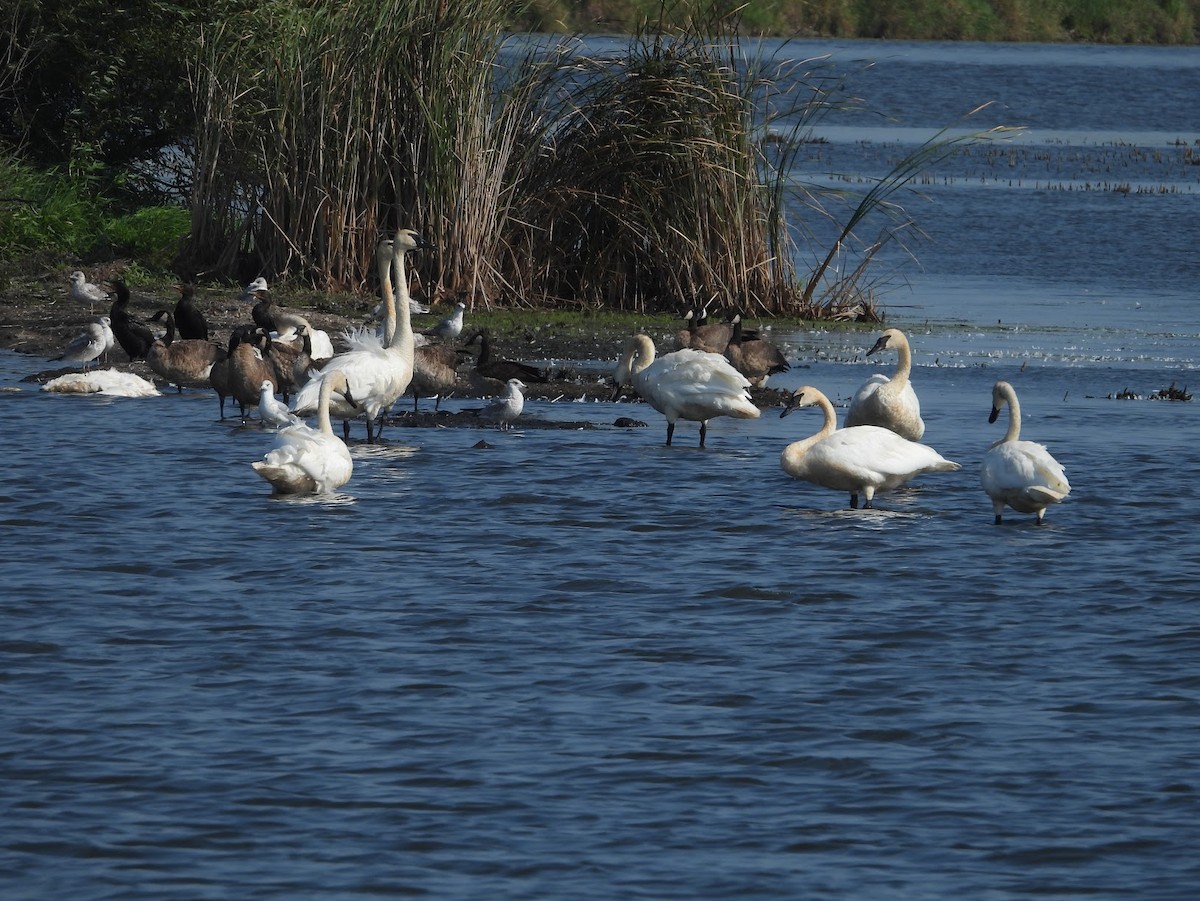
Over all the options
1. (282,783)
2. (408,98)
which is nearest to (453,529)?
(282,783)

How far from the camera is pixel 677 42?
21328 millimetres

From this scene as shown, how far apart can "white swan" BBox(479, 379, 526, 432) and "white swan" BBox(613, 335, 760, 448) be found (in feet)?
3.54

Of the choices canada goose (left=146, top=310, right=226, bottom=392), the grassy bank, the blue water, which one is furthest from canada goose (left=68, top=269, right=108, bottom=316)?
the grassy bank

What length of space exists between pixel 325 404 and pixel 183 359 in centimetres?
418

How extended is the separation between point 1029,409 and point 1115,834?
10425 millimetres

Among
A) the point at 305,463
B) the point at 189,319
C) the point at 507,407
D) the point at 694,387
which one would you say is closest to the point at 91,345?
the point at 189,319

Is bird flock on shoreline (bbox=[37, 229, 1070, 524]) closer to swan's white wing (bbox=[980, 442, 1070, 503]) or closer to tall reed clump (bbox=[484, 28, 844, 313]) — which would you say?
swan's white wing (bbox=[980, 442, 1070, 503])

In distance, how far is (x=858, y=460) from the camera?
12023 millimetres

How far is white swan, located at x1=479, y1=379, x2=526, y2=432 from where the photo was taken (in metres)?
15.5

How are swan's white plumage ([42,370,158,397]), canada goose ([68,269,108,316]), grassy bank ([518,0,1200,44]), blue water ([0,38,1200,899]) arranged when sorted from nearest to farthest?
1. blue water ([0,38,1200,899])
2. swan's white plumage ([42,370,158,397])
3. canada goose ([68,269,108,316])
4. grassy bank ([518,0,1200,44])

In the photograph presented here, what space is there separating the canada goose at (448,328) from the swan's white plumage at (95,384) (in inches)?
125

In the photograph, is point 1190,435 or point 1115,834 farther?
point 1190,435

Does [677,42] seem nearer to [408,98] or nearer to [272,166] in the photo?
[408,98]

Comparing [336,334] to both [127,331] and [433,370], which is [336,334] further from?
[433,370]
